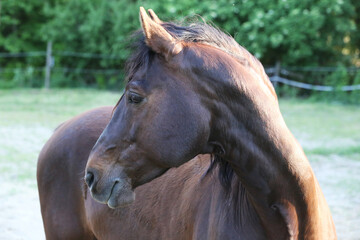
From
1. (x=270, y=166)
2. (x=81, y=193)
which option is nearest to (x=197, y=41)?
(x=270, y=166)

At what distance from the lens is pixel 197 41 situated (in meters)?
1.90

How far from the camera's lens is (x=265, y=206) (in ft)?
6.04

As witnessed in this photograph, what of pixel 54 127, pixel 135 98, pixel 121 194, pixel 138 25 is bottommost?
pixel 54 127

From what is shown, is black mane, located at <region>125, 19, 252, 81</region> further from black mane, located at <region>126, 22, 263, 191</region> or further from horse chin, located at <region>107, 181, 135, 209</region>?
horse chin, located at <region>107, 181, 135, 209</region>

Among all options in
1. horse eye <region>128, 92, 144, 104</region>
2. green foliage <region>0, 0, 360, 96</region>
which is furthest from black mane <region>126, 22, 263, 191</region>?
green foliage <region>0, 0, 360, 96</region>

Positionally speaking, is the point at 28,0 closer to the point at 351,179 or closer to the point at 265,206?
the point at 351,179

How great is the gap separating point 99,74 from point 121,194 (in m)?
18.9

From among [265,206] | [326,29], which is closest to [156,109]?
[265,206]

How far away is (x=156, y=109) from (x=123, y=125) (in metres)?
0.18

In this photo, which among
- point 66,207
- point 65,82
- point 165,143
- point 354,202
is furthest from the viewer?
point 65,82

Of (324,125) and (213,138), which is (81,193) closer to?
(213,138)

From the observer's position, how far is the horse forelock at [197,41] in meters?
1.85

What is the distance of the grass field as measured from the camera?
5133mm

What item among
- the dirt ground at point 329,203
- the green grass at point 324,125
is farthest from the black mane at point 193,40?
the green grass at point 324,125
